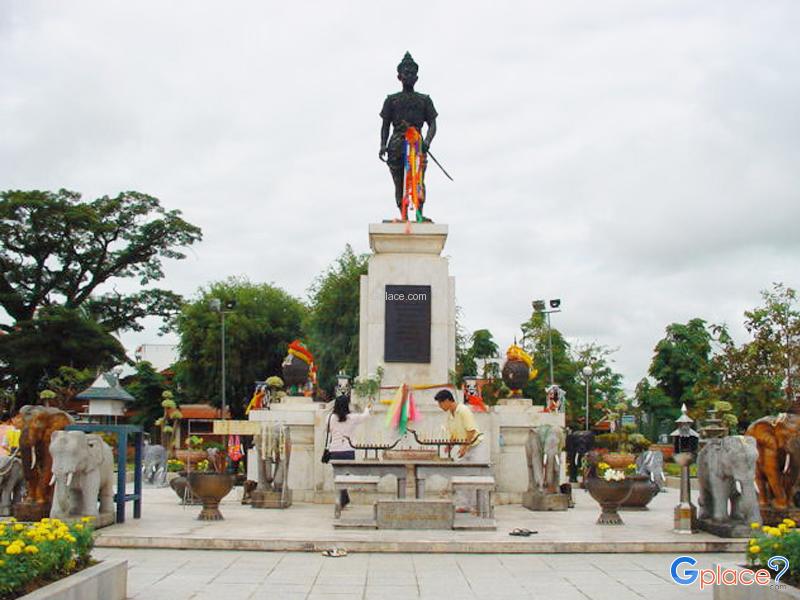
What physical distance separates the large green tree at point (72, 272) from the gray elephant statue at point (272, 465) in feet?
101

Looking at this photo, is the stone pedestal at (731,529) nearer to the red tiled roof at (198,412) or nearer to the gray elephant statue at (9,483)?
the gray elephant statue at (9,483)

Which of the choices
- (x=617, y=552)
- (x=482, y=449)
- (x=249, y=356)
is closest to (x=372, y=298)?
(x=482, y=449)

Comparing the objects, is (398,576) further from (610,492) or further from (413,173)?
(413,173)

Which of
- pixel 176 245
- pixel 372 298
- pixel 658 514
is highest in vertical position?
pixel 176 245

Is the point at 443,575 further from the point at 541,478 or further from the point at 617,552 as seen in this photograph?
the point at 541,478

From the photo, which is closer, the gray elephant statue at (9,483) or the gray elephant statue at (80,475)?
the gray elephant statue at (80,475)

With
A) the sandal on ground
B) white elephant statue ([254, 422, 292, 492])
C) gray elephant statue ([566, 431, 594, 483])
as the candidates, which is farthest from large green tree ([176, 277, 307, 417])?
the sandal on ground

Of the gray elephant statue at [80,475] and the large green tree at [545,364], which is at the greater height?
the large green tree at [545,364]

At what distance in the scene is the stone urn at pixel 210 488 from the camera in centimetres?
1217

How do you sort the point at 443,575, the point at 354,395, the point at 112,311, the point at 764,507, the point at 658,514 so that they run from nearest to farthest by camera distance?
the point at 443,575 → the point at 764,507 → the point at 658,514 → the point at 354,395 → the point at 112,311

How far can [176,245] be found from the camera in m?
49.6

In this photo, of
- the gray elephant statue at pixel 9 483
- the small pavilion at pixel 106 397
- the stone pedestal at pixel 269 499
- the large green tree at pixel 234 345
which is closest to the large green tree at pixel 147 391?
the large green tree at pixel 234 345

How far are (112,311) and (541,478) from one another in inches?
1497

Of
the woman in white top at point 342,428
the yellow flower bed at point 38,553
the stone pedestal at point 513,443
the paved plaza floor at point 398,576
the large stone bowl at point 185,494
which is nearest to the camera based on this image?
the yellow flower bed at point 38,553
